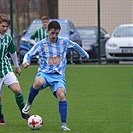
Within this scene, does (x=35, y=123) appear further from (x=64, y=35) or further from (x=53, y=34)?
(x=64, y=35)

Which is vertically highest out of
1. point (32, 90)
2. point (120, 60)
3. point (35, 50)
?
point (35, 50)

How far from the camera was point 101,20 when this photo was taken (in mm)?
20750

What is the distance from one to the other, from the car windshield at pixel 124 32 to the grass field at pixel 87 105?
305 centimetres

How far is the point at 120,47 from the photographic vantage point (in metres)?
19.3

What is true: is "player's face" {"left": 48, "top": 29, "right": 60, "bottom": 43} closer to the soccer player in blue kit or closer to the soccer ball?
the soccer player in blue kit

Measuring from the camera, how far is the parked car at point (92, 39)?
65.7 feet

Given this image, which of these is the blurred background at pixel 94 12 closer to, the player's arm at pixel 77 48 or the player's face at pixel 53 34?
the player's arm at pixel 77 48

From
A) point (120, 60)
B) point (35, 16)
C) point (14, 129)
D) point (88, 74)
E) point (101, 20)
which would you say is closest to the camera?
point (14, 129)

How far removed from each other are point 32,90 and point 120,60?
1129 cm

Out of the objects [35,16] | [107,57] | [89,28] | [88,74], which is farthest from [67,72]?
[35,16]

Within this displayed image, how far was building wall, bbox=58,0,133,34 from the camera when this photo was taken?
20.4 metres

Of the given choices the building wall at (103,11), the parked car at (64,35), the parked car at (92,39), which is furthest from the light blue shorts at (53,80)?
the building wall at (103,11)

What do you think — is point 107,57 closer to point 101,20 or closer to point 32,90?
point 101,20

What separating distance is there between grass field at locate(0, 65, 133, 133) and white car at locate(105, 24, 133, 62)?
97.9 inches
